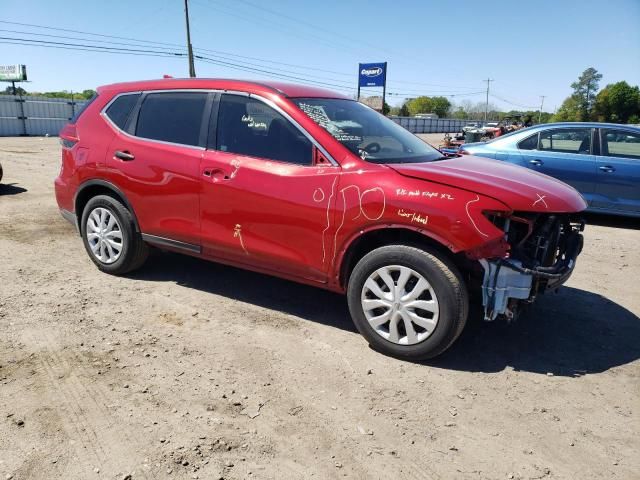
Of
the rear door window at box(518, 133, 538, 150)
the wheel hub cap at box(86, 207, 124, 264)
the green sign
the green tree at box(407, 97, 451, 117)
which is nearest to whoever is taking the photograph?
the wheel hub cap at box(86, 207, 124, 264)

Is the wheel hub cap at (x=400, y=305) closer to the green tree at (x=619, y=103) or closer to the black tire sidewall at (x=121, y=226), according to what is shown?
the black tire sidewall at (x=121, y=226)

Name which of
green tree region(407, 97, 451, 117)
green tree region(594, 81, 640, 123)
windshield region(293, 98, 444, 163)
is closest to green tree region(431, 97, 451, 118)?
green tree region(407, 97, 451, 117)

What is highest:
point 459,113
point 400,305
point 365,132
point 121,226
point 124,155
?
point 459,113

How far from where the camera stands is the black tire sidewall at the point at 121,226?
14.9ft

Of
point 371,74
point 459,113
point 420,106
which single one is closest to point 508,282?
point 371,74

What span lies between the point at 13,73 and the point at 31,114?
37.2ft

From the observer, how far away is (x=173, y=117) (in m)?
4.31

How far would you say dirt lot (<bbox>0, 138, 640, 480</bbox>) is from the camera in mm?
2434

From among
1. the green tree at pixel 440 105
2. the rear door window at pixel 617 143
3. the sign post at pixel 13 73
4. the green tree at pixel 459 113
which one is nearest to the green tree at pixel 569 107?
the green tree at pixel 440 105

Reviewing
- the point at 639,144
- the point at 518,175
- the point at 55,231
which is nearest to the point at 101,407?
the point at 518,175

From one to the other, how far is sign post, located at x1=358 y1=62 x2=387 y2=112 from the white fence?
1548 centimetres

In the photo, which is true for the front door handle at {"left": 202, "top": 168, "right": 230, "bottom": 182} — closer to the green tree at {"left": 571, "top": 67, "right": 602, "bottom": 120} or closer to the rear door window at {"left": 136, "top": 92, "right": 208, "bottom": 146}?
the rear door window at {"left": 136, "top": 92, "right": 208, "bottom": 146}

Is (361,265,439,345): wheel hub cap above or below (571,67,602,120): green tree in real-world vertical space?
below

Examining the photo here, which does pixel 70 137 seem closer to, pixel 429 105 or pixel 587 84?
pixel 587 84
